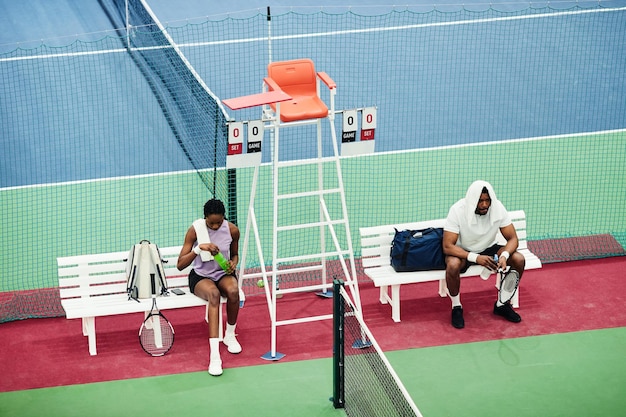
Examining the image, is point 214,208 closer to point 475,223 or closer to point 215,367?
point 215,367

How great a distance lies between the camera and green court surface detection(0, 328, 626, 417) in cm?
894

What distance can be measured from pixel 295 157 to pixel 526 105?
3503 mm

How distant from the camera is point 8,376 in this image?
374 inches

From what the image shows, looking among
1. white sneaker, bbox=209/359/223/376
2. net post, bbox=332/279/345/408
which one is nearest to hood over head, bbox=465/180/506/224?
net post, bbox=332/279/345/408

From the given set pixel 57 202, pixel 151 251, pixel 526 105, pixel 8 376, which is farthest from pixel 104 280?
pixel 526 105

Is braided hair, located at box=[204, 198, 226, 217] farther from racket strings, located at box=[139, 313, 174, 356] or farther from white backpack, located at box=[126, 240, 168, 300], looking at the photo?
racket strings, located at box=[139, 313, 174, 356]

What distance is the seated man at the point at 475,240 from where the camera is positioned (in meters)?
10.2

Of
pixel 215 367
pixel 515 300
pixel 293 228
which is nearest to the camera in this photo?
pixel 215 367

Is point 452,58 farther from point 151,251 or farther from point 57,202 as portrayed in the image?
point 151,251

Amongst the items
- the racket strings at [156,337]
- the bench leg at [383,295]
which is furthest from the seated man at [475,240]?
the racket strings at [156,337]

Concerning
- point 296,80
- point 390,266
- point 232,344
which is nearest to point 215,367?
point 232,344

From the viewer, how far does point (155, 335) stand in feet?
32.5

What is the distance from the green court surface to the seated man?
0.56 meters

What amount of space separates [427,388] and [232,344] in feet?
6.09
